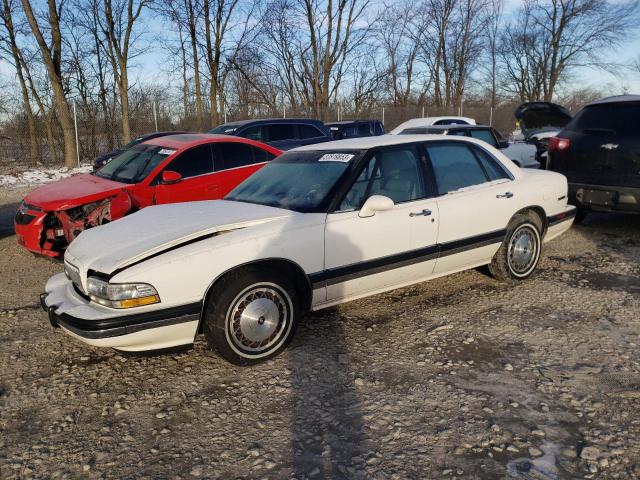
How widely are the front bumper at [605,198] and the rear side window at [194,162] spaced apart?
4.88 m

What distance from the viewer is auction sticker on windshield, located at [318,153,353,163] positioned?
4.16 m

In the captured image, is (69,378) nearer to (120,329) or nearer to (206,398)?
(120,329)

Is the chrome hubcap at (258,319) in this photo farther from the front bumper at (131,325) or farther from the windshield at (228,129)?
the windshield at (228,129)

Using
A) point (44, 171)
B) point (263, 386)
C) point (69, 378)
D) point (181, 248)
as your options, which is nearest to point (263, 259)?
point (181, 248)

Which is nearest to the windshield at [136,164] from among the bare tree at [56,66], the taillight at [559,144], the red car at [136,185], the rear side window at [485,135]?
the red car at [136,185]

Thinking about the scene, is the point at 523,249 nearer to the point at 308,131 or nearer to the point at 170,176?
the point at 170,176

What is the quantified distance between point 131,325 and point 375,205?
1.90 metres

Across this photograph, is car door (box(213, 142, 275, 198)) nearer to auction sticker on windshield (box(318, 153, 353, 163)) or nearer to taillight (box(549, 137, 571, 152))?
auction sticker on windshield (box(318, 153, 353, 163))

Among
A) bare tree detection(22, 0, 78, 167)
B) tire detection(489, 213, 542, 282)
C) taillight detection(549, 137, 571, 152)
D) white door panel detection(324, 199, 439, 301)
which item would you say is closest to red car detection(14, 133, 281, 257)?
white door panel detection(324, 199, 439, 301)

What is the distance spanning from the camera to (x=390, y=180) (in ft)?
13.9

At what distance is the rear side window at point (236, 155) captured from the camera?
7.09 metres

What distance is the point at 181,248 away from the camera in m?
3.31

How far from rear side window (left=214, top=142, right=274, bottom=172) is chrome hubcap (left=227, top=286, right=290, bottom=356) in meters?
3.90

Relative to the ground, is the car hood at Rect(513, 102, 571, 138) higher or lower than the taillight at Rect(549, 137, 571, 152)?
higher
